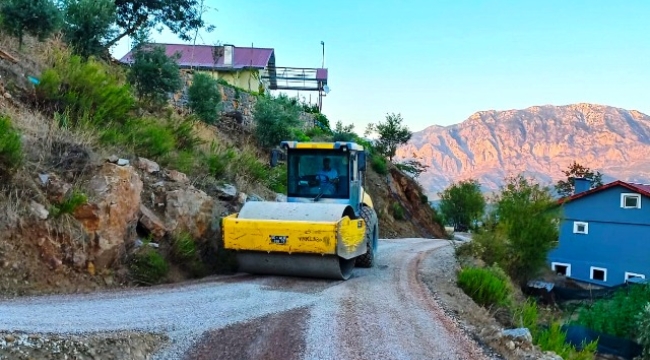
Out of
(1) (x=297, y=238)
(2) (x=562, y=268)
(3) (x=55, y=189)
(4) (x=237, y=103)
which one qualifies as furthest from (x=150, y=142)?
(2) (x=562, y=268)

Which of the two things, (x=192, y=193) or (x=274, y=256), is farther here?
(x=192, y=193)

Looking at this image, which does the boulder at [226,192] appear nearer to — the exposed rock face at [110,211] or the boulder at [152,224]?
the boulder at [152,224]

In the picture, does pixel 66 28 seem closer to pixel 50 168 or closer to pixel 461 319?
pixel 50 168

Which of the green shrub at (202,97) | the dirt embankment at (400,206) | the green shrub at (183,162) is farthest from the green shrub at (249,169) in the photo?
the dirt embankment at (400,206)

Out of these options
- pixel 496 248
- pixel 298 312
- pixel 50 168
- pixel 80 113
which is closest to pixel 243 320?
pixel 298 312

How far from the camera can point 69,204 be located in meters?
8.35

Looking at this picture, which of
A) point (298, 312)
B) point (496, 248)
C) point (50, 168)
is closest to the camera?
point (298, 312)

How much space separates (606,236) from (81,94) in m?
29.2

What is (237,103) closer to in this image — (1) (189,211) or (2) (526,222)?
(2) (526,222)

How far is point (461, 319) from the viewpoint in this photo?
808 centimetres

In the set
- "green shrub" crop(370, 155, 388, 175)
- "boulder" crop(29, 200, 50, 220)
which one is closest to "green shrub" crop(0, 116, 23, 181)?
"boulder" crop(29, 200, 50, 220)

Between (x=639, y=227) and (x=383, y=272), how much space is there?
24.0m

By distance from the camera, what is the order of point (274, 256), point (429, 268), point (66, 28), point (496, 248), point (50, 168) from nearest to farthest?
point (50, 168)
point (274, 256)
point (429, 268)
point (66, 28)
point (496, 248)

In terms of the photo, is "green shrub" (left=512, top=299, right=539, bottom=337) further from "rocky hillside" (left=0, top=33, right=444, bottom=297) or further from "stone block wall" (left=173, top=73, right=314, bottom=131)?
"stone block wall" (left=173, top=73, right=314, bottom=131)
